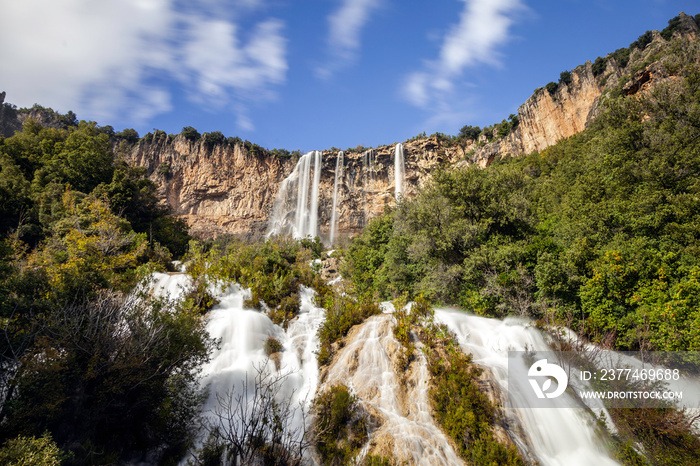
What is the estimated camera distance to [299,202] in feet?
160

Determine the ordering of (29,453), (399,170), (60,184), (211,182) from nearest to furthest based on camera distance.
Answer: (29,453), (60,184), (211,182), (399,170)

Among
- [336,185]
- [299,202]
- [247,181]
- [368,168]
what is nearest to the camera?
[299,202]

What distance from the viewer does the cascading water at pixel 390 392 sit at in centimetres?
709

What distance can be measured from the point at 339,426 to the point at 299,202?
43037mm

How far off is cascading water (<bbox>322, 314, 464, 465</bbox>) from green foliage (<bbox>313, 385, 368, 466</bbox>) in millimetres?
349

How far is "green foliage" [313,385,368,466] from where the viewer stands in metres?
7.22

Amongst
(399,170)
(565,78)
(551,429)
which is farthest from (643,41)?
(551,429)

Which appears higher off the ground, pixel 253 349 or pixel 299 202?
pixel 299 202

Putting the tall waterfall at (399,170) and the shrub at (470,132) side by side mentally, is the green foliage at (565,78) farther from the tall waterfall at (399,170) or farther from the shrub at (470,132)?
the tall waterfall at (399,170)

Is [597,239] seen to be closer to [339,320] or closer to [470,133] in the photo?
[339,320]

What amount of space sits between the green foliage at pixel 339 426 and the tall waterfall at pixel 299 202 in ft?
130

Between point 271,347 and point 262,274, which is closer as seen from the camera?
point 271,347

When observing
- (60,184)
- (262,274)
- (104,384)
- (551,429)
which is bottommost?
(551,429)

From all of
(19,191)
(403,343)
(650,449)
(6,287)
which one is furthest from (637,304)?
(19,191)
